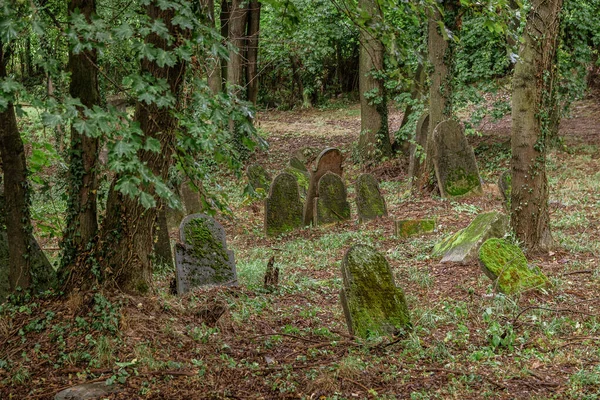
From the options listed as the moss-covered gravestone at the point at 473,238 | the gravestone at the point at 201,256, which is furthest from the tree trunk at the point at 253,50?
the gravestone at the point at 201,256

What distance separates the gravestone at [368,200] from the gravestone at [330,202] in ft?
1.15

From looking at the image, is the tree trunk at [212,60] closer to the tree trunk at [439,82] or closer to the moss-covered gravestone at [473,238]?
the moss-covered gravestone at [473,238]

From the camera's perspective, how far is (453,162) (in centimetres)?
1261

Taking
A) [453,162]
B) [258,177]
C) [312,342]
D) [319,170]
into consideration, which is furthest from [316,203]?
[312,342]

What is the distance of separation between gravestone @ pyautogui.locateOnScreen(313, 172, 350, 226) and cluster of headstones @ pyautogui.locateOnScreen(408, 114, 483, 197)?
79.8 inches

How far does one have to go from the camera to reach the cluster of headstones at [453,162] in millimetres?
12375

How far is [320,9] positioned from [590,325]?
63.2ft

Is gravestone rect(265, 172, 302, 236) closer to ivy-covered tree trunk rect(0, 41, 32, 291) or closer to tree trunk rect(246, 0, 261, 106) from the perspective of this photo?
ivy-covered tree trunk rect(0, 41, 32, 291)

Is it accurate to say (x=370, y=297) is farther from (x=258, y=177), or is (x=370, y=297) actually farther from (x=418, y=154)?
(x=258, y=177)

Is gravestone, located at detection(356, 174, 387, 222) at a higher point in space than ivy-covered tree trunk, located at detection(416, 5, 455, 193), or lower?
lower

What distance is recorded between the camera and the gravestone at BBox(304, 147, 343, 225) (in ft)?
39.7

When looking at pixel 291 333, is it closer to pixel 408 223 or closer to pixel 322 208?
pixel 408 223

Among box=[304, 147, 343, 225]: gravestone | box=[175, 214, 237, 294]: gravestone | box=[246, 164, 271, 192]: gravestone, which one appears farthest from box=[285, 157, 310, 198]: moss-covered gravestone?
box=[175, 214, 237, 294]: gravestone

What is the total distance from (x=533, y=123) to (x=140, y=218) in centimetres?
507
